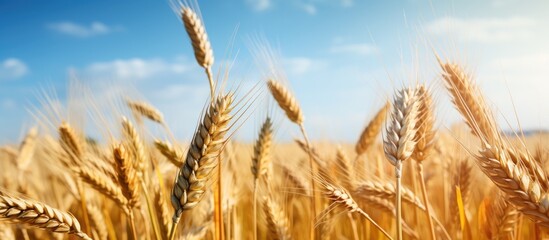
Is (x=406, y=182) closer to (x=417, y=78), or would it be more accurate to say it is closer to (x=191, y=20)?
(x=417, y=78)

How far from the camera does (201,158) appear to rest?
1279 millimetres

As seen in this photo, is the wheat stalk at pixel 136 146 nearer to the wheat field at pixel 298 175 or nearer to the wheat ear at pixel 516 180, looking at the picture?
the wheat field at pixel 298 175

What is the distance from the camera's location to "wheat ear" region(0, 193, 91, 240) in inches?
49.0

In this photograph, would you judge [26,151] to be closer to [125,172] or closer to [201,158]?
[125,172]

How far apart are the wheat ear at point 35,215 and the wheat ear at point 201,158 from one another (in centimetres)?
36

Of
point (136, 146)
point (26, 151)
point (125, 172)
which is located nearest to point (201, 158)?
point (125, 172)

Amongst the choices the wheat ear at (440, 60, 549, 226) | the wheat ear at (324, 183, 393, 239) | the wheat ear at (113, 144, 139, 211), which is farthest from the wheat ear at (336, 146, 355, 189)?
the wheat ear at (113, 144, 139, 211)

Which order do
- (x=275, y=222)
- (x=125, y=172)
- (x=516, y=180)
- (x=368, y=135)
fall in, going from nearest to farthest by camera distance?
(x=516, y=180)
(x=125, y=172)
(x=275, y=222)
(x=368, y=135)

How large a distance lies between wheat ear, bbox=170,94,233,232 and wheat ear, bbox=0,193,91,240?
1.18 ft

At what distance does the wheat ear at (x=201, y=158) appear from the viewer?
49.0 inches

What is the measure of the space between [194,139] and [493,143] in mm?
978

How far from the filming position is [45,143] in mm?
2484

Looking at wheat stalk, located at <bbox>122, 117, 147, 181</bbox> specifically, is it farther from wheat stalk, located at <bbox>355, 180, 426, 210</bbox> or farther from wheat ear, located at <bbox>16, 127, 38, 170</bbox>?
wheat ear, located at <bbox>16, 127, 38, 170</bbox>

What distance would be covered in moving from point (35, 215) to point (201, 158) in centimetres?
55
